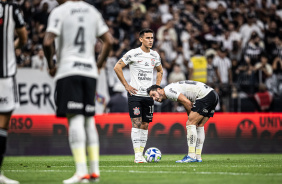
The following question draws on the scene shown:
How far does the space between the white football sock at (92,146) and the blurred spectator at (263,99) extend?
40.0 feet

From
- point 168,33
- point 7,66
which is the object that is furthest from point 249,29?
point 7,66

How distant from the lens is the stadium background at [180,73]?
16.2 m

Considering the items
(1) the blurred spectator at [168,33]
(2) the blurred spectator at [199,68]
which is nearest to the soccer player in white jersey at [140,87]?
(2) the blurred spectator at [199,68]

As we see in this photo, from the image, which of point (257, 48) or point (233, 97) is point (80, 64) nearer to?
point (233, 97)

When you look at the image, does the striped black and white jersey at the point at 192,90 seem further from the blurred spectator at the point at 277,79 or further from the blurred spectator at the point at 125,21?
the blurred spectator at the point at 125,21

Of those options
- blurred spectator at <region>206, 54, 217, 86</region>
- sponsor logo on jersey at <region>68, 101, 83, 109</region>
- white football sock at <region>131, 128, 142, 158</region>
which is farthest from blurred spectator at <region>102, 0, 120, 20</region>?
sponsor logo on jersey at <region>68, 101, 83, 109</region>

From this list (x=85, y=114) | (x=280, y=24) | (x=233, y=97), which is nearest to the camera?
(x=85, y=114)

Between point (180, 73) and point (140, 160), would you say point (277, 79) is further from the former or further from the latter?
point (140, 160)

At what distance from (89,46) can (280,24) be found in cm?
1710

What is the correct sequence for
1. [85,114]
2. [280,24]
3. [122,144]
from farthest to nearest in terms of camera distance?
[280,24] < [122,144] < [85,114]

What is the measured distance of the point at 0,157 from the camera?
7.52 metres

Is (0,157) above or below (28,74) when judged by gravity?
below

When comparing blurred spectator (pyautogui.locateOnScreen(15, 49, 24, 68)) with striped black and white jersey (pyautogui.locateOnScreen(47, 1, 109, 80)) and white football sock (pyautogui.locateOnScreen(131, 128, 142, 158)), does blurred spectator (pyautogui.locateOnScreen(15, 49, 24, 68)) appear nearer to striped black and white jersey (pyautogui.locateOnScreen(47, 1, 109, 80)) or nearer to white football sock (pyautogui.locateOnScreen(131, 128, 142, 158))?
white football sock (pyautogui.locateOnScreen(131, 128, 142, 158))

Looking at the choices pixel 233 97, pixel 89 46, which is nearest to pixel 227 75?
pixel 233 97
